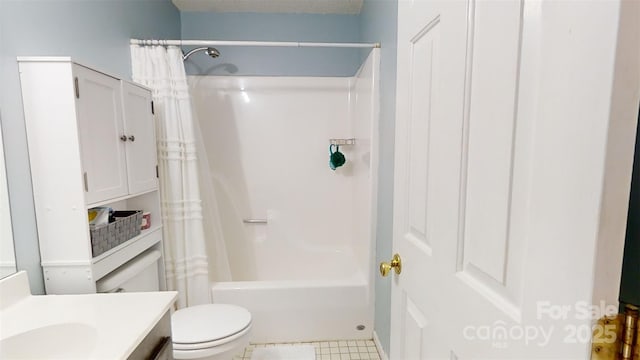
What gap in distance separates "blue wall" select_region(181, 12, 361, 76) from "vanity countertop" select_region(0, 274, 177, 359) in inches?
76.4

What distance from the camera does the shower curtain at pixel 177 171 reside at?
5.72 ft

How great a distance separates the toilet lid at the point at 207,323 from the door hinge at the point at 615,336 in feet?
4.46

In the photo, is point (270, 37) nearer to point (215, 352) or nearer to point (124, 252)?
point (124, 252)

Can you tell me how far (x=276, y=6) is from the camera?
2.36 meters

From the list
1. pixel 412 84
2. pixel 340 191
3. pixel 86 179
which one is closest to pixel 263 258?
pixel 340 191

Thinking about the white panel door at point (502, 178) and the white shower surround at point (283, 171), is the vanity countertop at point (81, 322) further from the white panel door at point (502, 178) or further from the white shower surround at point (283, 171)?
the white shower surround at point (283, 171)

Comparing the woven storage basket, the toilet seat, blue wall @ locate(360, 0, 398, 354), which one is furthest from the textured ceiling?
the toilet seat

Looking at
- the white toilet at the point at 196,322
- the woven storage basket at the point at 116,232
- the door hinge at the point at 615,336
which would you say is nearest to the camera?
the door hinge at the point at 615,336

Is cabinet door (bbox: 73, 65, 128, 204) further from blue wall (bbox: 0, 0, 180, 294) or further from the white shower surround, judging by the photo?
the white shower surround

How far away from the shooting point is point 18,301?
1016 millimetres

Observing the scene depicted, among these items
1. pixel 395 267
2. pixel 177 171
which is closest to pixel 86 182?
pixel 177 171

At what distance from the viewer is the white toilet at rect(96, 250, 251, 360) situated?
1324 millimetres

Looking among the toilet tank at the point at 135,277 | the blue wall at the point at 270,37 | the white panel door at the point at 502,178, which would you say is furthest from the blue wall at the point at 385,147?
the toilet tank at the point at 135,277

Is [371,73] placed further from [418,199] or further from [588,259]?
[588,259]
